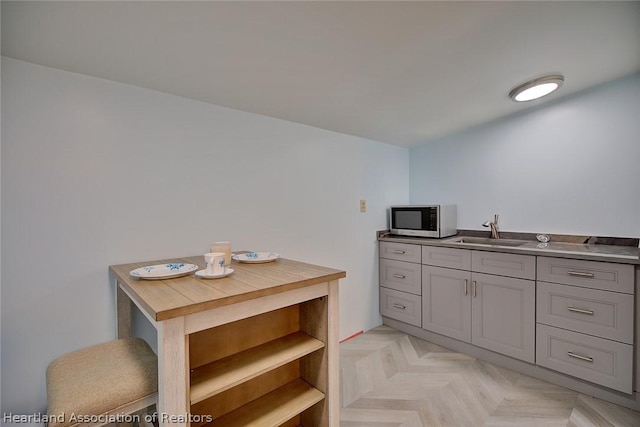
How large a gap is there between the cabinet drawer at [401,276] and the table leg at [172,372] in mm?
2091

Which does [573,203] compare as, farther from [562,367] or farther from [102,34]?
[102,34]

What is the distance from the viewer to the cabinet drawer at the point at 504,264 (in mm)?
1920

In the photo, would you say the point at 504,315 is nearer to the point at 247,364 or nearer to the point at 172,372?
the point at 247,364

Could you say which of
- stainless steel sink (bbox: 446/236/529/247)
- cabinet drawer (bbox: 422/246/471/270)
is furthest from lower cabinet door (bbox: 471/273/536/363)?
stainless steel sink (bbox: 446/236/529/247)

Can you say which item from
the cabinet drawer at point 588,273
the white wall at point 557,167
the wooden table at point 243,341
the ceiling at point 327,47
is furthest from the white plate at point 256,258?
the white wall at point 557,167

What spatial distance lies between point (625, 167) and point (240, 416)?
2858mm

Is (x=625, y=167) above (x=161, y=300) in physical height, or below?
above

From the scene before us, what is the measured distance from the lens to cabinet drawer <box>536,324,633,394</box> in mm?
1607

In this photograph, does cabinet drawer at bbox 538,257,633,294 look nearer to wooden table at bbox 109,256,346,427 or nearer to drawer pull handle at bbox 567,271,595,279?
drawer pull handle at bbox 567,271,595,279

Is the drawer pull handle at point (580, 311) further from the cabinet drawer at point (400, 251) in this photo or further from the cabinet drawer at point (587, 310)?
the cabinet drawer at point (400, 251)

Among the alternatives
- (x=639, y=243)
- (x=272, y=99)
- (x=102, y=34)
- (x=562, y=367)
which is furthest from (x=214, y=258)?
(x=639, y=243)

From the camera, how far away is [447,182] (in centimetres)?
291

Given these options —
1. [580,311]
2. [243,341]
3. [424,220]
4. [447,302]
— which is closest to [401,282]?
[447,302]

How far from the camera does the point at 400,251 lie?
105 inches
